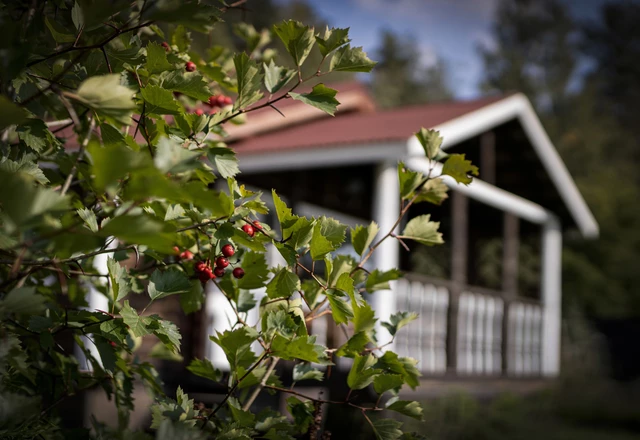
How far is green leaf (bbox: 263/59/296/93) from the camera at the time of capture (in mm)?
1450

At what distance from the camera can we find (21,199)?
80 cm

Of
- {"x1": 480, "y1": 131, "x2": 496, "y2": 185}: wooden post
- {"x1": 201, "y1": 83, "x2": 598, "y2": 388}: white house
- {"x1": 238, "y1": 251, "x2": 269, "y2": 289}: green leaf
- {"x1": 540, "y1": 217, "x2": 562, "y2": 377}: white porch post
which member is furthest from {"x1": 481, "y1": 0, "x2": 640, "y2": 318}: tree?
{"x1": 238, "y1": 251, "x2": 269, "y2": 289}: green leaf

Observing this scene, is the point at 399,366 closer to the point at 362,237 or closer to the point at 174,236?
the point at 362,237

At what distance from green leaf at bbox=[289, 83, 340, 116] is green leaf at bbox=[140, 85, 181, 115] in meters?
0.25

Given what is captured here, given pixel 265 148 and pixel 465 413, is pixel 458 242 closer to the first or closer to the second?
pixel 465 413

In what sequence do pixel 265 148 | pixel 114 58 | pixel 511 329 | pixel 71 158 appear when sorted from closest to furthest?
1. pixel 114 58
2. pixel 71 158
3. pixel 265 148
4. pixel 511 329

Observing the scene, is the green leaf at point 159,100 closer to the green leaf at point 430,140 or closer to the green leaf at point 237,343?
the green leaf at point 237,343

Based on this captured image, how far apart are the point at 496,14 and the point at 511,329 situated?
110 ft

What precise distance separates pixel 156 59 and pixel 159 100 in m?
0.10

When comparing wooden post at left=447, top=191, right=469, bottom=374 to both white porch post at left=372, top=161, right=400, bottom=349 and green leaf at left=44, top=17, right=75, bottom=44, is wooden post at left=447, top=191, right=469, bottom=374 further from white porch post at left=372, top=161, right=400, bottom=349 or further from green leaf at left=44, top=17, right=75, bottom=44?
green leaf at left=44, top=17, right=75, bottom=44

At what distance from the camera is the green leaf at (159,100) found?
51.9 inches

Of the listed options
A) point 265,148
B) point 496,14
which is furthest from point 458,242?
point 496,14

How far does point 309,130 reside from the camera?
921 cm

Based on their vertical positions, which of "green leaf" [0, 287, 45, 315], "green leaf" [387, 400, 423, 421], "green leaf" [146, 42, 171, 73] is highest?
"green leaf" [146, 42, 171, 73]
